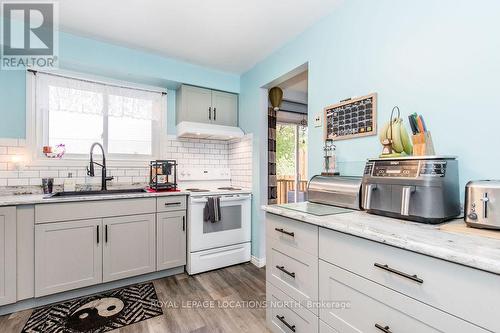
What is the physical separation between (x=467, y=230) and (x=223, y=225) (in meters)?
2.19

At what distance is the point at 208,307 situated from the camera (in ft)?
6.58

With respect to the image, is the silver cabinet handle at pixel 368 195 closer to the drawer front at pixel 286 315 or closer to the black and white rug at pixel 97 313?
the drawer front at pixel 286 315

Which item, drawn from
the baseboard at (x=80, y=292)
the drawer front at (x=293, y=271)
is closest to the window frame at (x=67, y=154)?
the baseboard at (x=80, y=292)

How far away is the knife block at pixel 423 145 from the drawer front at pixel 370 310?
0.78 m

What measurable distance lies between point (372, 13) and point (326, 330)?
205 centimetres

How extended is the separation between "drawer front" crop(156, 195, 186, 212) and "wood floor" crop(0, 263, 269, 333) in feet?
2.40

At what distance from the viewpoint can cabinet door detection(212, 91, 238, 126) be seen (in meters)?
3.19

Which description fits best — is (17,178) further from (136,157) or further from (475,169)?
(475,169)

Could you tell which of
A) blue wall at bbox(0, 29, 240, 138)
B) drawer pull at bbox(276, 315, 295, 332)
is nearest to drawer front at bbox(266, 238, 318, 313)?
drawer pull at bbox(276, 315, 295, 332)

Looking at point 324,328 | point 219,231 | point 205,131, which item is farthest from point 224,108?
point 324,328

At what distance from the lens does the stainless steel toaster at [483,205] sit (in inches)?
38.7

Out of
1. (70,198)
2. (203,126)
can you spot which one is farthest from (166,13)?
(70,198)

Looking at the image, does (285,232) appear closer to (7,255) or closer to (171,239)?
(171,239)

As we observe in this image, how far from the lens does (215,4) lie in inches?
75.8
